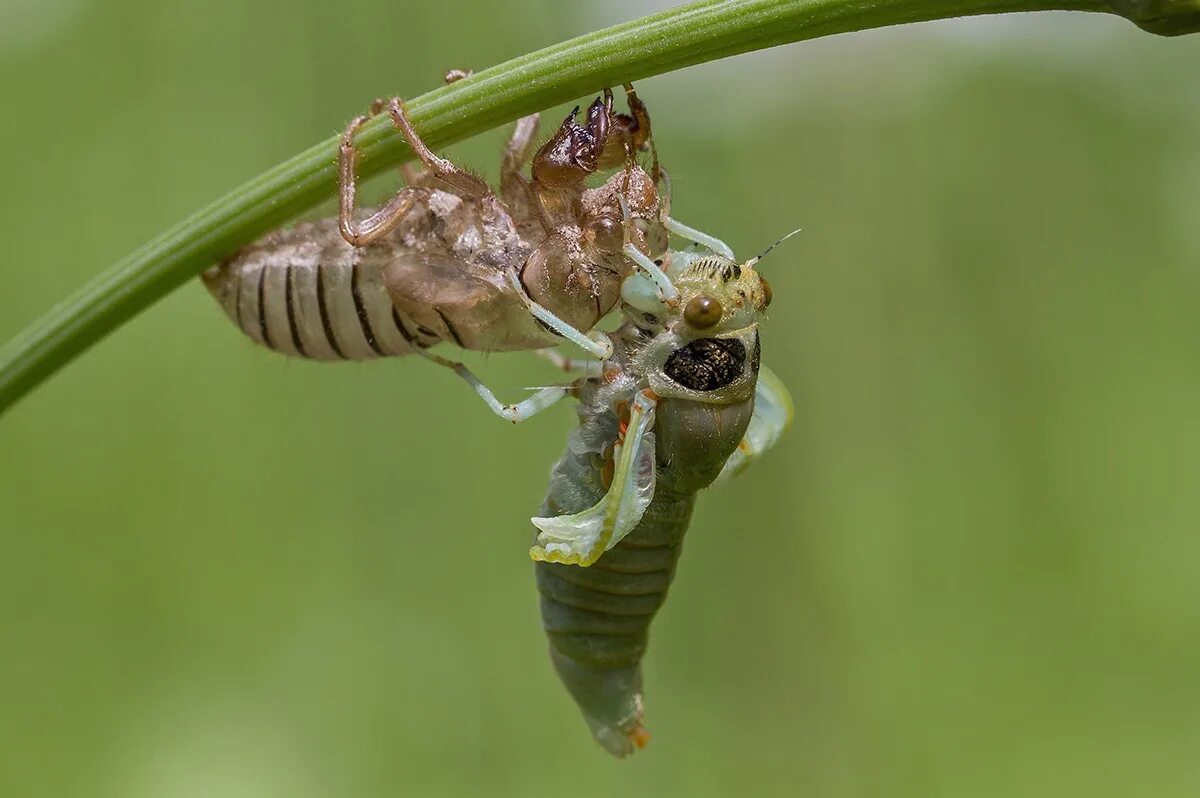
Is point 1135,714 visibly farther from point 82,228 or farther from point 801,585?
point 82,228

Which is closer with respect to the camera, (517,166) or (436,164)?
(436,164)

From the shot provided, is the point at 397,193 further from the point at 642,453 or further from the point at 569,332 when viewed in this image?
the point at 642,453

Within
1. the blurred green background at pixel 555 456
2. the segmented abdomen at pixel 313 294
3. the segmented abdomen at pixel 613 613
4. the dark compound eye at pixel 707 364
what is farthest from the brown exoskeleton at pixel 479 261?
the blurred green background at pixel 555 456

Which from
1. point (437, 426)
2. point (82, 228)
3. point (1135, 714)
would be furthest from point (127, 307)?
point (1135, 714)

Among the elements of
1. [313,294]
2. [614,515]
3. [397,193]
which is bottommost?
[614,515]

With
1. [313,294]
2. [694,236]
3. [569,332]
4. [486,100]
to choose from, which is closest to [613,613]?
[569,332]
